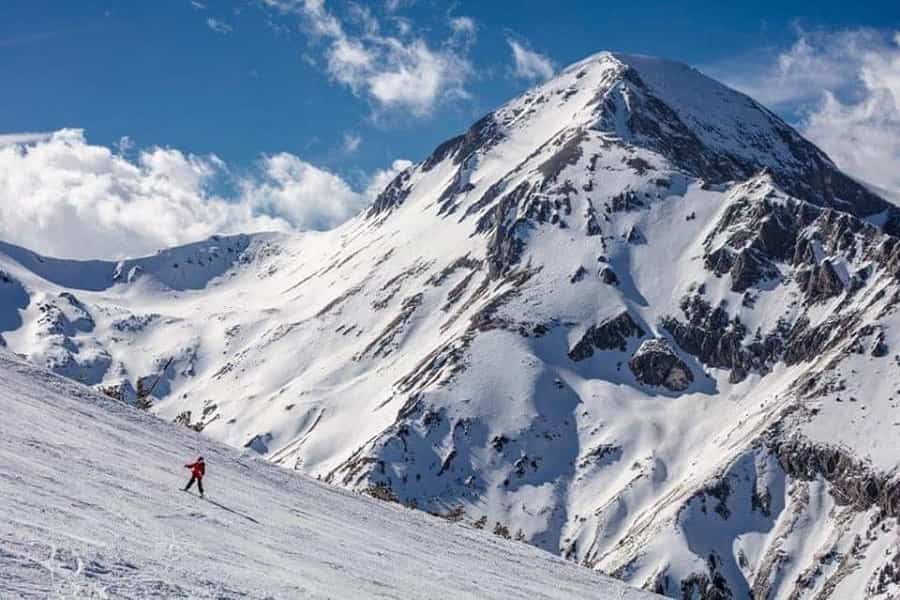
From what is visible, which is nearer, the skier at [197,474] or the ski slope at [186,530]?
the ski slope at [186,530]

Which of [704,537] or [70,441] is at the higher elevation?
[704,537]

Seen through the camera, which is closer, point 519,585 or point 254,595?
point 254,595

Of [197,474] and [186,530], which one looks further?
[197,474]

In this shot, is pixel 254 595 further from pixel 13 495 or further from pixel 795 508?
pixel 795 508

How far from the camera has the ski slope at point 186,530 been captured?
72.9 ft

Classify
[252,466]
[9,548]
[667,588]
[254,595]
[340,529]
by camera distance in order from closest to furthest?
[9,548] < [254,595] < [340,529] < [252,466] < [667,588]

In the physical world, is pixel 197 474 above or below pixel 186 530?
above

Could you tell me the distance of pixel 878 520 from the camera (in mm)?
180250

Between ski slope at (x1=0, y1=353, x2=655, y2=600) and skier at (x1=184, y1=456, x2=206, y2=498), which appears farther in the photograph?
skier at (x1=184, y1=456, x2=206, y2=498)

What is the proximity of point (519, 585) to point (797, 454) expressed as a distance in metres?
176

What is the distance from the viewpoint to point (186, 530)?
28359 millimetres

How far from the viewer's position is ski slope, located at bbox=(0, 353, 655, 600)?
22.2 m

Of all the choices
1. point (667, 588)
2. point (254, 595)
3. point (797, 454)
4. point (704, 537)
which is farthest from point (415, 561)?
point (797, 454)

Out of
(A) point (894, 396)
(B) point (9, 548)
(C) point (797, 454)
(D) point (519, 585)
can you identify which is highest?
(A) point (894, 396)
